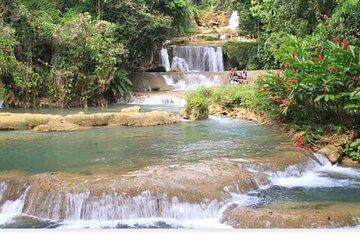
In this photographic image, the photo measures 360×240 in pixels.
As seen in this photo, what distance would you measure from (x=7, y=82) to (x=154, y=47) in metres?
8.15

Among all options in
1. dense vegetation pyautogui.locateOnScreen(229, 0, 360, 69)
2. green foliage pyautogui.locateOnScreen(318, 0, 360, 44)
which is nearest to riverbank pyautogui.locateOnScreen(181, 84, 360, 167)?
dense vegetation pyautogui.locateOnScreen(229, 0, 360, 69)

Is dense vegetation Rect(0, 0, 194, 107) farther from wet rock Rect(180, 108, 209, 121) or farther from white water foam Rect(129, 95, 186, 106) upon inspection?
wet rock Rect(180, 108, 209, 121)

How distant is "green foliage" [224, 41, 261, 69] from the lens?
86.2 ft

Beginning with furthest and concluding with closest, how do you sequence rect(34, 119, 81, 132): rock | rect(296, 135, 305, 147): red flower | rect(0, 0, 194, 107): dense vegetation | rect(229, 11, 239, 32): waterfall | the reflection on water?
rect(229, 11, 239, 32): waterfall
rect(0, 0, 194, 107): dense vegetation
rect(34, 119, 81, 132): rock
rect(296, 135, 305, 147): red flower
the reflection on water

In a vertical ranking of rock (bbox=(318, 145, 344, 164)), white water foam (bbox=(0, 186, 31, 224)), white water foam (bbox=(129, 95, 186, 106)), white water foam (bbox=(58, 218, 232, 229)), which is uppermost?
white water foam (bbox=(129, 95, 186, 106))

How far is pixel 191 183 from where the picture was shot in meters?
7.12

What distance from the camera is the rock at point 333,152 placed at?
9.48 meters

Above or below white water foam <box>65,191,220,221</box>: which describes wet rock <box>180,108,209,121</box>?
above

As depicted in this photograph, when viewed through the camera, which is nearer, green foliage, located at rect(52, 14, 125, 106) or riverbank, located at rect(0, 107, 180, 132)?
riverbank, located at rect(0, 107, 180, 132)

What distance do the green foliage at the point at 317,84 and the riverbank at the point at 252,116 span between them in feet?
1.15

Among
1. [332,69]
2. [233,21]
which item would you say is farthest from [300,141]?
[233,21]

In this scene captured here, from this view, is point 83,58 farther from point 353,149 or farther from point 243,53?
point 353,149

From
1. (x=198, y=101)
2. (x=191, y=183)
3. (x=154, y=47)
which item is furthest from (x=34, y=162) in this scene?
(x=154, y=47)

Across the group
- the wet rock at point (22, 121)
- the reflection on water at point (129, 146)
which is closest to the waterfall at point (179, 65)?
the reflection on water at point (129, 146)
